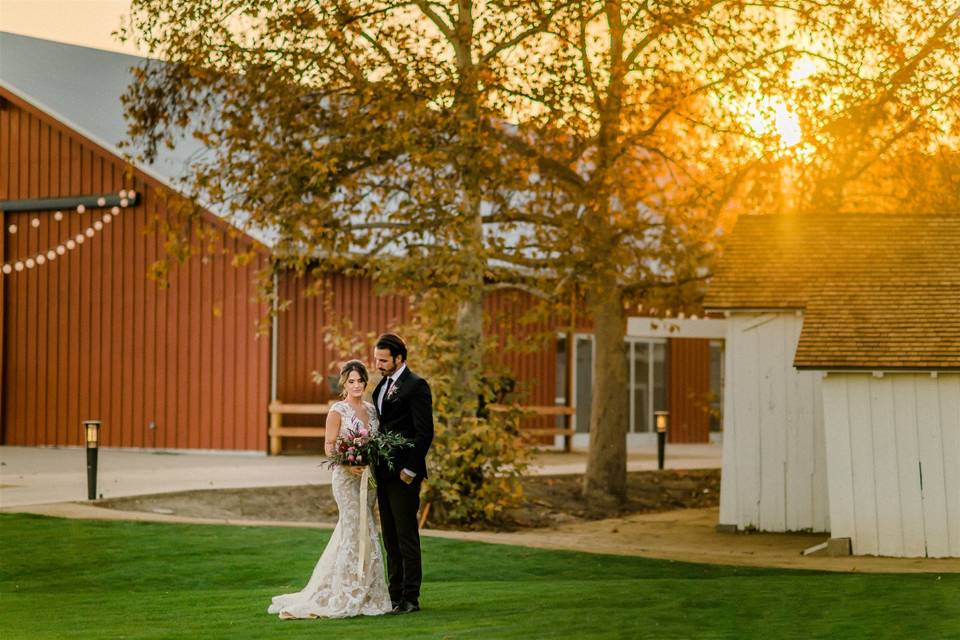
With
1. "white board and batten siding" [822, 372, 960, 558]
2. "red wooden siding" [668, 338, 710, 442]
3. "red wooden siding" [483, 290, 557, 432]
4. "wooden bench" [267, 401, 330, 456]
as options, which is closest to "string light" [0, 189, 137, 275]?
"wooden bench" [267, 401, 330, 456]

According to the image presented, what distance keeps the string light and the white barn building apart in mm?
13504

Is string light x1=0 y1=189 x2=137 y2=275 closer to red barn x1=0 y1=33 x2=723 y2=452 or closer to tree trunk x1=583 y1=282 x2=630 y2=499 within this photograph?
red barn x1=0 y1=33 x2=723 y2=452

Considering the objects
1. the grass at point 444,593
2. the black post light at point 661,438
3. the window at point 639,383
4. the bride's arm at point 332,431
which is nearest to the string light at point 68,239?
the black post light at point 661,438

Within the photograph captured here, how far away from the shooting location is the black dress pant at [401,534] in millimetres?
10961

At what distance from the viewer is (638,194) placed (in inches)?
887

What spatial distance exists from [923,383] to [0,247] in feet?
66.8

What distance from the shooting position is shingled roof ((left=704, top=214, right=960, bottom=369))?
16516 millimetres

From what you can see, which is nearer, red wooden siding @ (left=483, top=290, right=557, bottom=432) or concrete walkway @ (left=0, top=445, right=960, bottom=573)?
concrete walkway @ (left=0, top=445, right=960, bottom=573)

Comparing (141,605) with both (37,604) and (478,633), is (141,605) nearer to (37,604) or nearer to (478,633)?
(37,604)

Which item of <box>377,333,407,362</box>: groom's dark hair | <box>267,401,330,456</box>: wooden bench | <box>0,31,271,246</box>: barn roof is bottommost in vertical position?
<box>267,401,330,456</box>: wooden bench

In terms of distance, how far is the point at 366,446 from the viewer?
35.4ft

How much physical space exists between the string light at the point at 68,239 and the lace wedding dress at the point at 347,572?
19.2 meters

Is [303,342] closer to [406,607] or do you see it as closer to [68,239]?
[68,239]

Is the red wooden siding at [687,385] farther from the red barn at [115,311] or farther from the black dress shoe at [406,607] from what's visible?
the black dress shoe at [406,607]
